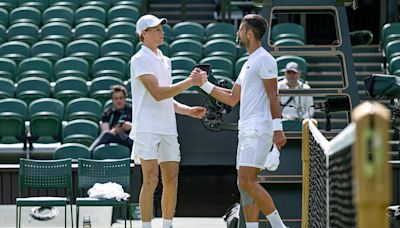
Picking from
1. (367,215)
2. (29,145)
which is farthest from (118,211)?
(367,215)

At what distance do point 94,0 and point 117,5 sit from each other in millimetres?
713

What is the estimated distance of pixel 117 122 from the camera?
13.7 m

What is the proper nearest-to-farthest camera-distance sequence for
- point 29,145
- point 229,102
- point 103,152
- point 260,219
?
point 229,102 < point 260,219 < point 103,152 < point 29,145

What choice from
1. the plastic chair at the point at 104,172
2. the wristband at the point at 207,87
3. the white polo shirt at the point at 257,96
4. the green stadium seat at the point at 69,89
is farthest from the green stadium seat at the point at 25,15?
the white polo shirt at the point at 257,96

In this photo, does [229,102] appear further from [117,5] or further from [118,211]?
[117,5]

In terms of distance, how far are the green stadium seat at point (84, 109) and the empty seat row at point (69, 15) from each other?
12.2 ft

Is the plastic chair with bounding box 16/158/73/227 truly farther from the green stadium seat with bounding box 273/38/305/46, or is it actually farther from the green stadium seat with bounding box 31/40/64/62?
the green stadium seat with bounding box 31/40/64/62

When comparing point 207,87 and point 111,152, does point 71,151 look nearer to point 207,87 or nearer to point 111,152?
point 111,152

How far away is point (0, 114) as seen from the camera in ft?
48.2

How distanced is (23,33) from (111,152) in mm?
5914

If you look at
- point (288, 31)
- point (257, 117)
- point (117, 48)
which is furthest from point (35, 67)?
point (257, 117)

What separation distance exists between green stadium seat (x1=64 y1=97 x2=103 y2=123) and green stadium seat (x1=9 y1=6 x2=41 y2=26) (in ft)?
13.4

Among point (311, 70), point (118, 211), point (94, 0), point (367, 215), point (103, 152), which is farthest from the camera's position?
point (94, 0)

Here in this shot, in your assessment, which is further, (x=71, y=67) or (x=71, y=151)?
(x=71, y=67)
